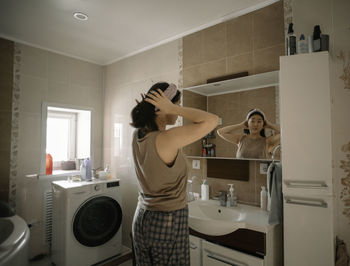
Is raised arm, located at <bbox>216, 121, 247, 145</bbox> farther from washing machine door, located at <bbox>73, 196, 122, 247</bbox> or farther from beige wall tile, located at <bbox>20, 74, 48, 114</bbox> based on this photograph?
beige wall tile, located at <bbox>20, 74, 48, 114</bbox>

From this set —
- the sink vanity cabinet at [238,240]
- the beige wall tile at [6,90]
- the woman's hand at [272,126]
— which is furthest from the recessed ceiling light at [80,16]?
the sink vanity cabinet at [238,240]

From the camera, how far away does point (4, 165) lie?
2301mm

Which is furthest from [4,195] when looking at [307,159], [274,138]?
[307,159]

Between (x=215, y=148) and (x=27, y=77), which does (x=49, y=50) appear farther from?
(x=215, y=148)

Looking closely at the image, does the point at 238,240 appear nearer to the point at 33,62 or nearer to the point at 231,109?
the point at 231,109

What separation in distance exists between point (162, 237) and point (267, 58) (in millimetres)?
1512

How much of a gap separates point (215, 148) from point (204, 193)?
1.37 ft

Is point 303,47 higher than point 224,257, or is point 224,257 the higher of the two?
point 303,47

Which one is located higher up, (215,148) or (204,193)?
(215,148)

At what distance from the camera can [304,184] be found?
1262 millimetres

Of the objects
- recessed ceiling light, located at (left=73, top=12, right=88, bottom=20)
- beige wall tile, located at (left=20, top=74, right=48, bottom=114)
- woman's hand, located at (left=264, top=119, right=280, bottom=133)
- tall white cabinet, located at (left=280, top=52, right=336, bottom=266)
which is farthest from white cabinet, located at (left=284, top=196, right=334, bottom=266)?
beige wall tile, located at (left=20, top=74, right=48, bottom=114)

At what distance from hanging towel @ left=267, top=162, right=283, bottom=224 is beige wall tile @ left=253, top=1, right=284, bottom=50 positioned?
980mm

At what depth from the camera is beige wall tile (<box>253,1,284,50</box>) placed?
1676mm

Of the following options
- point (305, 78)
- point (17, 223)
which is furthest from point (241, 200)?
point (17, 223)
